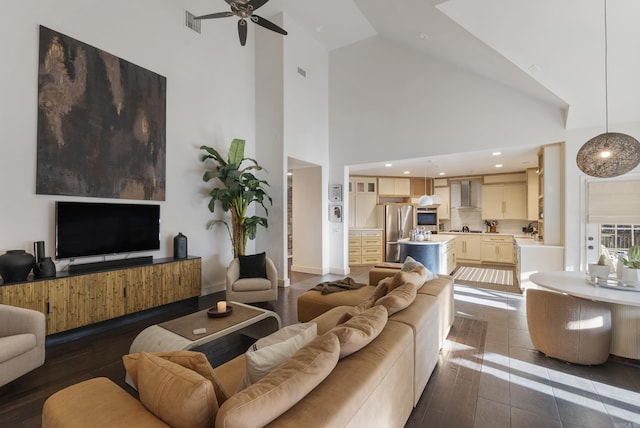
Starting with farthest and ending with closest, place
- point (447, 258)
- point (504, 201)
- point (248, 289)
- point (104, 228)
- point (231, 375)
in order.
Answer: point (504, 201) → point (447, 258) → point (248, 289) → point (104, 228) → point (231, 375)

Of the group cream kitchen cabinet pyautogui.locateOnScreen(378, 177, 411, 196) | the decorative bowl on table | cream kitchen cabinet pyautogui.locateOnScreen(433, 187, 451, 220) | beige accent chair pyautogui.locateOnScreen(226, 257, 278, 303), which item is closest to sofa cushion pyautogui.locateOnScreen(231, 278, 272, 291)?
beige accent chair pyautogui.locateOnScreen(226, 257, 278, 303)

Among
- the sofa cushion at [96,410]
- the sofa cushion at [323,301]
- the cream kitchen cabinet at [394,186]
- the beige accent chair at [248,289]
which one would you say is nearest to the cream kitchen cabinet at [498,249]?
the cream kitchen cabinet at [394,186]

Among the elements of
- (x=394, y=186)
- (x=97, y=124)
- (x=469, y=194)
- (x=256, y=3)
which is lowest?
(x=469, y=194)

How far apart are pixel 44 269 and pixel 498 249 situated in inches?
372

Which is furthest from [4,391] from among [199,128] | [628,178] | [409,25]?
[628,178]

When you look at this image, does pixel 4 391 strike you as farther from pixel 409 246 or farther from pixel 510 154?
pixel 510 154

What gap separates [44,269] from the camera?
10.1 ft

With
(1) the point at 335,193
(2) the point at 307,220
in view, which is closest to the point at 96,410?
(2) the point at 307,220

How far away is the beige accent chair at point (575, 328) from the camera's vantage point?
8.64 feet

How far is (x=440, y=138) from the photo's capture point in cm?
579

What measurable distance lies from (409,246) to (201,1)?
19.9 feet

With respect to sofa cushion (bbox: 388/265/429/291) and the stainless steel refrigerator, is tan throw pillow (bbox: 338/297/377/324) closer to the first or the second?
sofa cushion (bbox: 388/265/429/291)

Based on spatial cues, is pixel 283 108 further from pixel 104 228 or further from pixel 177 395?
pixel 177 395

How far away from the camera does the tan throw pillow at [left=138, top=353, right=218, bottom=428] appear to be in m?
1.00
